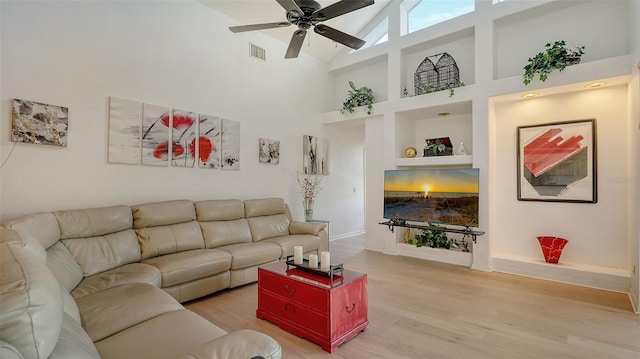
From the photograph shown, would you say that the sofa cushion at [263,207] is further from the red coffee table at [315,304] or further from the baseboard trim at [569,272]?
the baseboard trim at [569,272]

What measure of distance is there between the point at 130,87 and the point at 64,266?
7.15 feet

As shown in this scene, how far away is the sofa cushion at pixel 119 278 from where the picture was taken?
2252mm

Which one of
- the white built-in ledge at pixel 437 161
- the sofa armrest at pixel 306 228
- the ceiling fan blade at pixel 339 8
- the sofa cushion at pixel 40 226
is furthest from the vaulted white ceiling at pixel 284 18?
the sofa cushion at pixel 40 226

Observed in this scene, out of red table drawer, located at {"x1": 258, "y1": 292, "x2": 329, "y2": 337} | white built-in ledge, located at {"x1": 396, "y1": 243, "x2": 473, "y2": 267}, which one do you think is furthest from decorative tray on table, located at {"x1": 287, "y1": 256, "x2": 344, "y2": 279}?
white built-in ledge, located at {"x1": 396, "y1": 243, "x2": 473, "y2": 267}

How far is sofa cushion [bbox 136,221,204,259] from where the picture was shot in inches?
122

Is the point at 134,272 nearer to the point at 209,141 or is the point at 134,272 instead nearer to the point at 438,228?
the point at 209,141

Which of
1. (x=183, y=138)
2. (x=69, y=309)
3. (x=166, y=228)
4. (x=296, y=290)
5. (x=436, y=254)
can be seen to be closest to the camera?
(x=69, y=309)

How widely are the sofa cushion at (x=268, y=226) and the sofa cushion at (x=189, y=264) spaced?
0.90 meters

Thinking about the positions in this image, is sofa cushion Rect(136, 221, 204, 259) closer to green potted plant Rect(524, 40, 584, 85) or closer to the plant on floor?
the plant on floor

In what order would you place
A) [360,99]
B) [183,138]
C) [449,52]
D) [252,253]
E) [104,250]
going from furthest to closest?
[360,99] < [449,52] < [183,138] < [252,253] < [104,250]

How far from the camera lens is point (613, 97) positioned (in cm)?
366

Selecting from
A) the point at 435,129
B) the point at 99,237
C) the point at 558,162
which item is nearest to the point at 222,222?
the point at 99,237

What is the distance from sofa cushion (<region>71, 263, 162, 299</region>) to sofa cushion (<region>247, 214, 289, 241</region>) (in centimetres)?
156

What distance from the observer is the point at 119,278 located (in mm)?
2443
